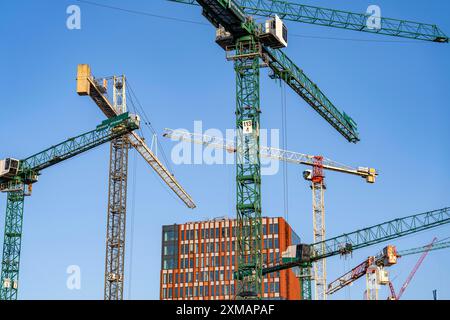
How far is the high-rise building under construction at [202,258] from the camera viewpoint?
614 ft

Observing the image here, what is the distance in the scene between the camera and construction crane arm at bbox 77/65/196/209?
12431cm

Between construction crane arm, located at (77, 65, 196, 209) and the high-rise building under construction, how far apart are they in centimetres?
3666

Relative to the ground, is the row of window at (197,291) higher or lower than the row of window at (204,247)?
lower

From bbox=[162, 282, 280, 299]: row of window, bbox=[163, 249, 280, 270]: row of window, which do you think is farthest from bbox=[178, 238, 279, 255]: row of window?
bbox=[162, 282, 280, 299]: row of window

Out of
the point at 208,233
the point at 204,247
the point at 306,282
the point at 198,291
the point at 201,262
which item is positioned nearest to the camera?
the point at 306,282

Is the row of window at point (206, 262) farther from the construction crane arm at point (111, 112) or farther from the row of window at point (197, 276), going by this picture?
the construction crane arm at point (111, 112)

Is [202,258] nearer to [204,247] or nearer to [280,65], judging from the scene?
[204,247]

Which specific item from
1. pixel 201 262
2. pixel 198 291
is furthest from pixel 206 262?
pixel 198 291

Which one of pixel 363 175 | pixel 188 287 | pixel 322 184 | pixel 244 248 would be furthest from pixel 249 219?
pixel 188 287

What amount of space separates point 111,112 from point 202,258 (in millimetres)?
66650

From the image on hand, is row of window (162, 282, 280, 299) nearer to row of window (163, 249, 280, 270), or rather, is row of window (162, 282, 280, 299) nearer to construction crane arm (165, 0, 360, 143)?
row of window (163, 249, 280, 270)

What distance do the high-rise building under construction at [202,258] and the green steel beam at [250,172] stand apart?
10187 centimetres

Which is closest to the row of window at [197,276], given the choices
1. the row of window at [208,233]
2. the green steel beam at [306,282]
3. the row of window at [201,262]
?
the row of window at [201,262]

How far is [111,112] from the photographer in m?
132
